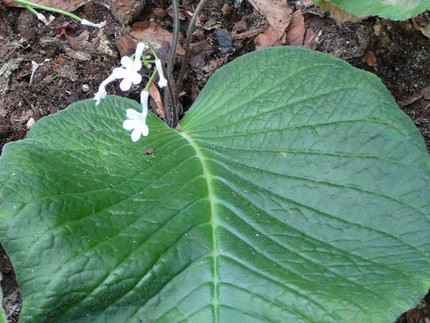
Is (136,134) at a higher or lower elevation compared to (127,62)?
lower

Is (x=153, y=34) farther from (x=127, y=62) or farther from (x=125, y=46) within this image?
(x=127, y=62)

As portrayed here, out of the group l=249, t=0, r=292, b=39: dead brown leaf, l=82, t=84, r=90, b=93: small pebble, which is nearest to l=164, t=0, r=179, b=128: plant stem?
l=82, t=84, r=90, b=93: small pebble

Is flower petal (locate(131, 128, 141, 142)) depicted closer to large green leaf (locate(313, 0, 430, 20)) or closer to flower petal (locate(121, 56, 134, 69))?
flower petal (locate(121, 56, 134, 69))

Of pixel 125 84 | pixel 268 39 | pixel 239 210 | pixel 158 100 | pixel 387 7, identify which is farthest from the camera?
pixel 268 39

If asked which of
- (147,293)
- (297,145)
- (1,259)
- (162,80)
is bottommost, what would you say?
(1,259)

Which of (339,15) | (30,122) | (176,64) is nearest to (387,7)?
(339,15)

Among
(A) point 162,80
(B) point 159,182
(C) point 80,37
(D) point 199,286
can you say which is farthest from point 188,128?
(C) point 80,37

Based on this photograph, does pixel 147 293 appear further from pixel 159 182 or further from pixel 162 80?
pixel 162 80
